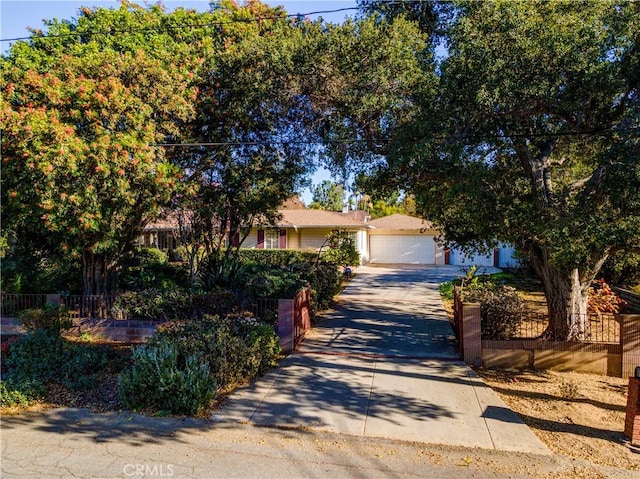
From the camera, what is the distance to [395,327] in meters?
10.7

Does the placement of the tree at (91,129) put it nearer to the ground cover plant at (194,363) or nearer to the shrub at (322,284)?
the ground cover plant at (194,363)

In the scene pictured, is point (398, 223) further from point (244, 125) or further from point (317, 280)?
point (244, 125)

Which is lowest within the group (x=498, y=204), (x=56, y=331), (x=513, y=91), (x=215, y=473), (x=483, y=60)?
Result: (x=215, y=473)

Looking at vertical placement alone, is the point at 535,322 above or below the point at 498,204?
below

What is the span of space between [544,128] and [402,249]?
2045 cm

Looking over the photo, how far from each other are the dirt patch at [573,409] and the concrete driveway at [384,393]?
29cm

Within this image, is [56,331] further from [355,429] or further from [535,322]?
[535,322]

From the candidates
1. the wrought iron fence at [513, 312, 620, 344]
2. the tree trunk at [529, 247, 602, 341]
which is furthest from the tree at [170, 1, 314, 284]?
the wrought iron fence at [513, 312, 620, 344]

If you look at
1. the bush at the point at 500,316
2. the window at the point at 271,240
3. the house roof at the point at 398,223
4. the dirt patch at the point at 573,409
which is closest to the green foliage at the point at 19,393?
the dirt patch at the point at 573,409

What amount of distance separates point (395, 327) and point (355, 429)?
→ 5.59m

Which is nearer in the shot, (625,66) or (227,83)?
(625,66)

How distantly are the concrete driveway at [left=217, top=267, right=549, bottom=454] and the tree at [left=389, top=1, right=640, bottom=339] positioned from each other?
253 centimetres

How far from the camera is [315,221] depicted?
84.5 feet

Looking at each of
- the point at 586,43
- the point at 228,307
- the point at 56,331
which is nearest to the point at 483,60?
the point at 586,43
